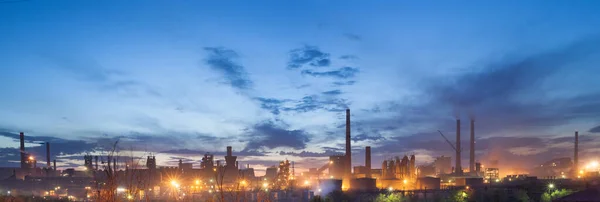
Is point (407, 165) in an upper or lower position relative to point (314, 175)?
upper

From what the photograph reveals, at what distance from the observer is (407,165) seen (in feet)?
→ 194

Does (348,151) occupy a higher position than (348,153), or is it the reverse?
(348,151)

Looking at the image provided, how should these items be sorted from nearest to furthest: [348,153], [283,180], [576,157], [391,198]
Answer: [391,198] < [348,153] < [283,180] < [576,157]

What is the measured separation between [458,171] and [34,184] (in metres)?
66.9

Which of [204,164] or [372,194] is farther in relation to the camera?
[204,164]

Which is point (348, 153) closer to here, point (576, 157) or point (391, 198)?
point (391, 198)

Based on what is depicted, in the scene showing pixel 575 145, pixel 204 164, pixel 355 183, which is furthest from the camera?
pixel 575 145

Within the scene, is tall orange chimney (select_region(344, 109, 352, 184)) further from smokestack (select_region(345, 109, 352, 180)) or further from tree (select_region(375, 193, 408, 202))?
tree (select_region(375, 193, 408, 202))

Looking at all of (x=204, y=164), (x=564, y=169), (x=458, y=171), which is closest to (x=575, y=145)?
(x=564, y=169)

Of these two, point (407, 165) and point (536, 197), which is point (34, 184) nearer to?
point (407, 165)

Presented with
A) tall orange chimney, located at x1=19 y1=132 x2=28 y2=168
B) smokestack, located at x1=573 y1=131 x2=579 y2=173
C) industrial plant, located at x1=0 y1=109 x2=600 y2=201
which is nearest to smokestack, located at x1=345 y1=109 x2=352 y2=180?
industrial plant, located at x1=0 y1=109 x2=600 y2=201

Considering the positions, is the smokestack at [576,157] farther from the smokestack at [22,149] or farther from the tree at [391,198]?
the smokestack at [22,149]

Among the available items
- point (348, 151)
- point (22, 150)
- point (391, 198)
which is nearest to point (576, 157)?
point (348, 151)

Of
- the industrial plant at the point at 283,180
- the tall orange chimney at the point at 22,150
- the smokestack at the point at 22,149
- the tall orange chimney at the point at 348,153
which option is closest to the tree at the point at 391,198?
the industrial plant at the point at 283,180
